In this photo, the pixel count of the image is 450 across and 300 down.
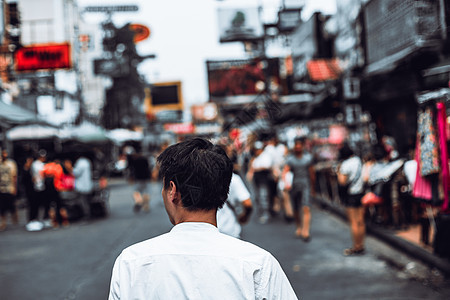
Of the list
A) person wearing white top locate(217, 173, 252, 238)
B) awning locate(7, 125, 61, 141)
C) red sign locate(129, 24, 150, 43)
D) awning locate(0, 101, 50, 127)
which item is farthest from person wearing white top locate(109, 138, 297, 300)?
red sign locate(129, 24, 150, 43)

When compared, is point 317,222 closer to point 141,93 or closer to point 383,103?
point 383,103

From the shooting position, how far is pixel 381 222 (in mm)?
9445

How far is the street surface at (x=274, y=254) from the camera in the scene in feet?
19.4

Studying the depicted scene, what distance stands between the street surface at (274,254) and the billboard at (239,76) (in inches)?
347

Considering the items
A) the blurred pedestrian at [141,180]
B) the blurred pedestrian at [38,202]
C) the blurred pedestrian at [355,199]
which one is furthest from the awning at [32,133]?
the blurred pedestrian at [355,199]

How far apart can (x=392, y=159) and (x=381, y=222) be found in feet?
5.93

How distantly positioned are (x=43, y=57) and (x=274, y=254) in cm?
1360

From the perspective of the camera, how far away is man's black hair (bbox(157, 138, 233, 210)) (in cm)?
170

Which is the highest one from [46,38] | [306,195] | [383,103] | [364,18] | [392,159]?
[46,38]

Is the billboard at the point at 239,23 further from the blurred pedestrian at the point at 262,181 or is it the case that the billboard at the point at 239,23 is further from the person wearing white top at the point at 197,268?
the person wearing white top at the point at 197,268

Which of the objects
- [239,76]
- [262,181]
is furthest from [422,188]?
[239,76]

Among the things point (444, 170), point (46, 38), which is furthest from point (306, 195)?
point (46, 38)

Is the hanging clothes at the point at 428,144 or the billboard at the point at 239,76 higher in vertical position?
the billboard at the point at 239,76

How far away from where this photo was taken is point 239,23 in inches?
642
